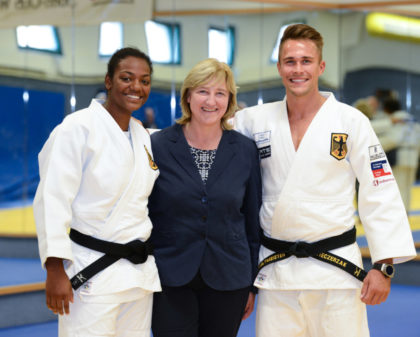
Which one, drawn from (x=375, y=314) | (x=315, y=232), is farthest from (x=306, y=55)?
(x=375, y=314)

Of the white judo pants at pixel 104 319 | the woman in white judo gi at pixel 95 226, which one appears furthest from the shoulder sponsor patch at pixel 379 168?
the white judo pants at pixel 104 319

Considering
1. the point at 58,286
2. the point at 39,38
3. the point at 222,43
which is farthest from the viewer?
the point at 222,43

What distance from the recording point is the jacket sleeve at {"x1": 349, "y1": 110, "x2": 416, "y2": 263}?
2.08m

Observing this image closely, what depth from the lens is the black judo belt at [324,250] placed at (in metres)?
2.07

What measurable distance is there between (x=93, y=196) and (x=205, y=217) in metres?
0.44

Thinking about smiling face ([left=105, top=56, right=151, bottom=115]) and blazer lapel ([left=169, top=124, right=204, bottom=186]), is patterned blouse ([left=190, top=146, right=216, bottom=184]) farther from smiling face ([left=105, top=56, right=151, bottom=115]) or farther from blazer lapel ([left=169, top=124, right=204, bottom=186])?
smiling face ([left=105, top=56, right=151, bottom=115])

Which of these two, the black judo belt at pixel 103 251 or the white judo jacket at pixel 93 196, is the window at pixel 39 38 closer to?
the white judo jacket at pixel 93 196

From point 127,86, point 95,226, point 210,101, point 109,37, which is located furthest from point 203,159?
point 109,37

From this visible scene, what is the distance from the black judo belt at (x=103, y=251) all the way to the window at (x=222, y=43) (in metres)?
4.39

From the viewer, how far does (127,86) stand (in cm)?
202

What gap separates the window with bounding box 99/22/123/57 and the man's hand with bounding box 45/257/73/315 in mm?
4100

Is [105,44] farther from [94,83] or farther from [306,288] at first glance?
[306,288]

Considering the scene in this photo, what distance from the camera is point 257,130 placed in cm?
227

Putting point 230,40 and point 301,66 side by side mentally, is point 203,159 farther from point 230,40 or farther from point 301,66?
point 230,40
